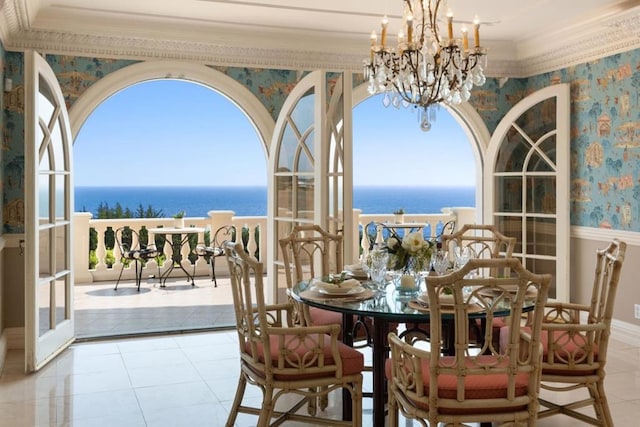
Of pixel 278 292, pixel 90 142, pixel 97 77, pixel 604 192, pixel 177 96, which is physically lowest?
pixel 278 292

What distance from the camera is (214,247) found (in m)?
9.03

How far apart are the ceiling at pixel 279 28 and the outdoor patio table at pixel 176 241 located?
3.82m

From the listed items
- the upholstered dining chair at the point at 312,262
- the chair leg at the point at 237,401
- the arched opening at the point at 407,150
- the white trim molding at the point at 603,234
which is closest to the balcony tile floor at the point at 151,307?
the upholstered dining chair at the point at 312,262

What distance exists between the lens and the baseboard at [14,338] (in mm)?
4812

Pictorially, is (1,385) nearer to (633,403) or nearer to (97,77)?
(97,77)


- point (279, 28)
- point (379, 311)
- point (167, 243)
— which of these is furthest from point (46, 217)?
point (167, 243)

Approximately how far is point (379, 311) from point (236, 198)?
27.7 metres

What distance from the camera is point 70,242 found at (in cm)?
484

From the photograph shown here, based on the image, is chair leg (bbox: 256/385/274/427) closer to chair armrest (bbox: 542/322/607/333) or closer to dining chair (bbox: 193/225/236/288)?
chair armrest (bbox: 542/322/607/333)

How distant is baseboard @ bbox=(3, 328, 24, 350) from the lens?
4.81 m

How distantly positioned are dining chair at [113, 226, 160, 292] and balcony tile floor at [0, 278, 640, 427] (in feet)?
8.00

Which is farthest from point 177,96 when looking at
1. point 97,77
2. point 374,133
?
point 97,77

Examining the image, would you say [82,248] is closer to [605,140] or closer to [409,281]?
[409,281]

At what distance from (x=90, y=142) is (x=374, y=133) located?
39.6 feet
